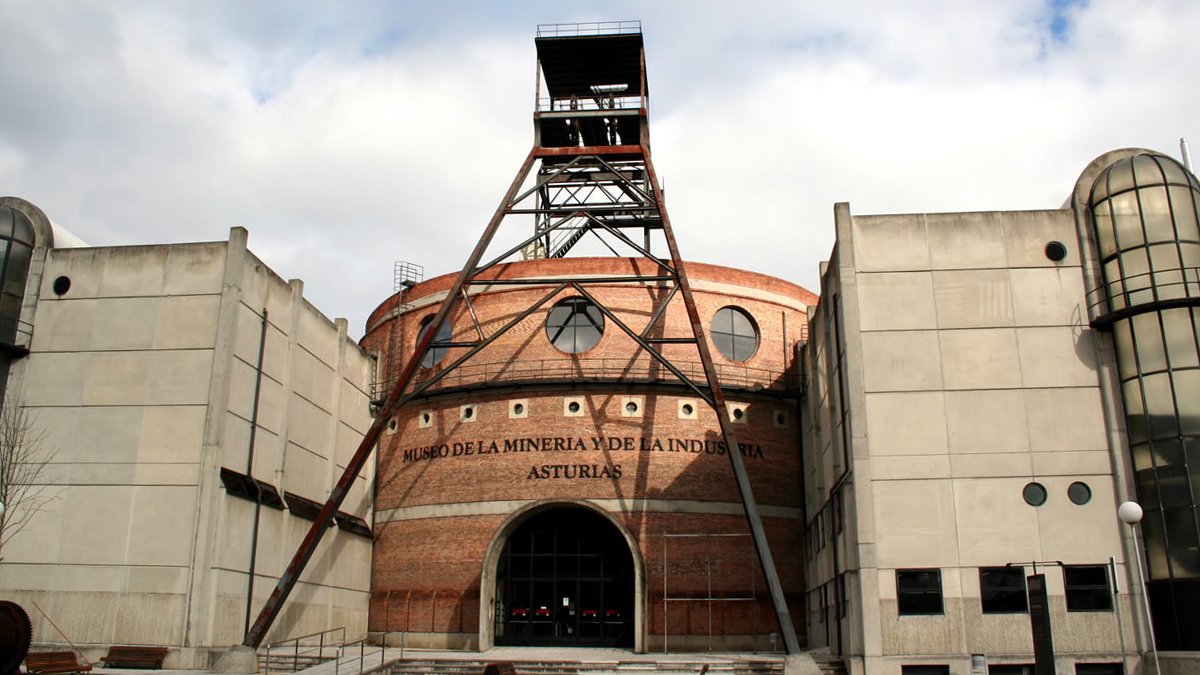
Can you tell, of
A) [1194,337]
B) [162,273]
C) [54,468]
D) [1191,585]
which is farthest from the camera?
[162,273]

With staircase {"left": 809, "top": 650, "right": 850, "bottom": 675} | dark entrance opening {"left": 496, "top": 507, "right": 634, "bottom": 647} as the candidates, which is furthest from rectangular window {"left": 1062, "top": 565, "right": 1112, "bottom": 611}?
dark entrance opening {"left": 496, "top": 507, "right": 634, "bottom": 647}

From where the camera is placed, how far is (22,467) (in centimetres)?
2486

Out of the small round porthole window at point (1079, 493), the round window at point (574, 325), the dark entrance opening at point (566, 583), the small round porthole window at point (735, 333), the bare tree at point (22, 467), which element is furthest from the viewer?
the small round porthole window at point (735, 333)

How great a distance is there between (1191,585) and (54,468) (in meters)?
25.6

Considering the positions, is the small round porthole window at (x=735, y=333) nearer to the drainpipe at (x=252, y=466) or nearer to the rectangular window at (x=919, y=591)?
the rectangular window at (x=919, y=591)

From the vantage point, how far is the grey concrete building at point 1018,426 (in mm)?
21625

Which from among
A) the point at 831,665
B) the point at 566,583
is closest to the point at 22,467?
the point at 566,583

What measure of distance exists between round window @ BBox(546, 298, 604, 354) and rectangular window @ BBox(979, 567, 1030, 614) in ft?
47.0

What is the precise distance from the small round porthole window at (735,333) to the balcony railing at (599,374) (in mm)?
666

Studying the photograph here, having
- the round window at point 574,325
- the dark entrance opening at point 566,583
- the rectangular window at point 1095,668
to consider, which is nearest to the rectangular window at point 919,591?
the rectangular window at point 1095,668

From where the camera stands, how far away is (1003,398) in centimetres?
2327

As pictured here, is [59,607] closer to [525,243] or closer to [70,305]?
[70,305]

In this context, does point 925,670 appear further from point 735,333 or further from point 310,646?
point 310,646

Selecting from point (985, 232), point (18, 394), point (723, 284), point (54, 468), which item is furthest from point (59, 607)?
point (985, 232)
